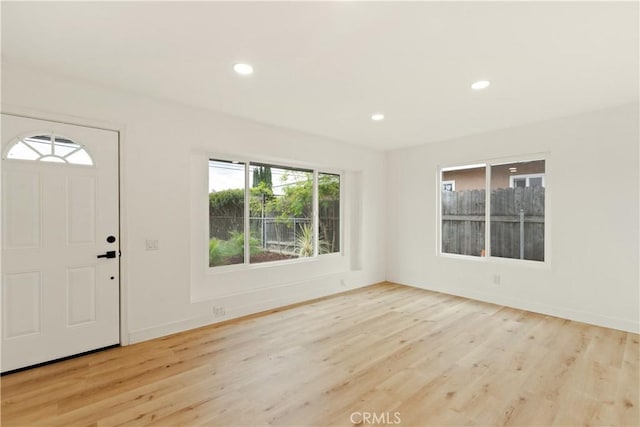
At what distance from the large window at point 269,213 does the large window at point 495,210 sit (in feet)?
6.37

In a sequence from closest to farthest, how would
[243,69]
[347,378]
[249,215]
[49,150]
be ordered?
[347,378] < [243,69] < [49,150] < [249,215]

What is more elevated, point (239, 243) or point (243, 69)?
point (243, 69)

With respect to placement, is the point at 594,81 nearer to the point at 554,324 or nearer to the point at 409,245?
the point at 554,324

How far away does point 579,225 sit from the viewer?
12.6ft

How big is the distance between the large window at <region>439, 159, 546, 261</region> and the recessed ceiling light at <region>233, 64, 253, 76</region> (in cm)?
377

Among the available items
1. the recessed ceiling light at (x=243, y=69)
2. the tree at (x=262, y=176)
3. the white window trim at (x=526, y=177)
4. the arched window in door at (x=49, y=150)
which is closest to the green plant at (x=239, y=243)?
the tree at (x=262, y=176)

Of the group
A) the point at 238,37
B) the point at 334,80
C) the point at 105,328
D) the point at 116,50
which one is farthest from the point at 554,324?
the point at 116,50

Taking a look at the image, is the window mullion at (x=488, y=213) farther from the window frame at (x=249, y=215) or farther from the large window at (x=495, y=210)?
the window frame at (x=249, y=215)

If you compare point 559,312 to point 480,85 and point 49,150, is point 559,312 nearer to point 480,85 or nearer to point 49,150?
point 480,85

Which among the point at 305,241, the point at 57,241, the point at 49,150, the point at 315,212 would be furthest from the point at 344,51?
the point at 305,241

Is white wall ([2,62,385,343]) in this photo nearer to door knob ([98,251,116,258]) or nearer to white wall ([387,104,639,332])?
door knob ([98,251,116,258])

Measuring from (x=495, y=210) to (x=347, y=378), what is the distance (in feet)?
11.6

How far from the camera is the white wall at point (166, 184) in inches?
111

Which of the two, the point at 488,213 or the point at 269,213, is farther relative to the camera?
the point at 488,213
